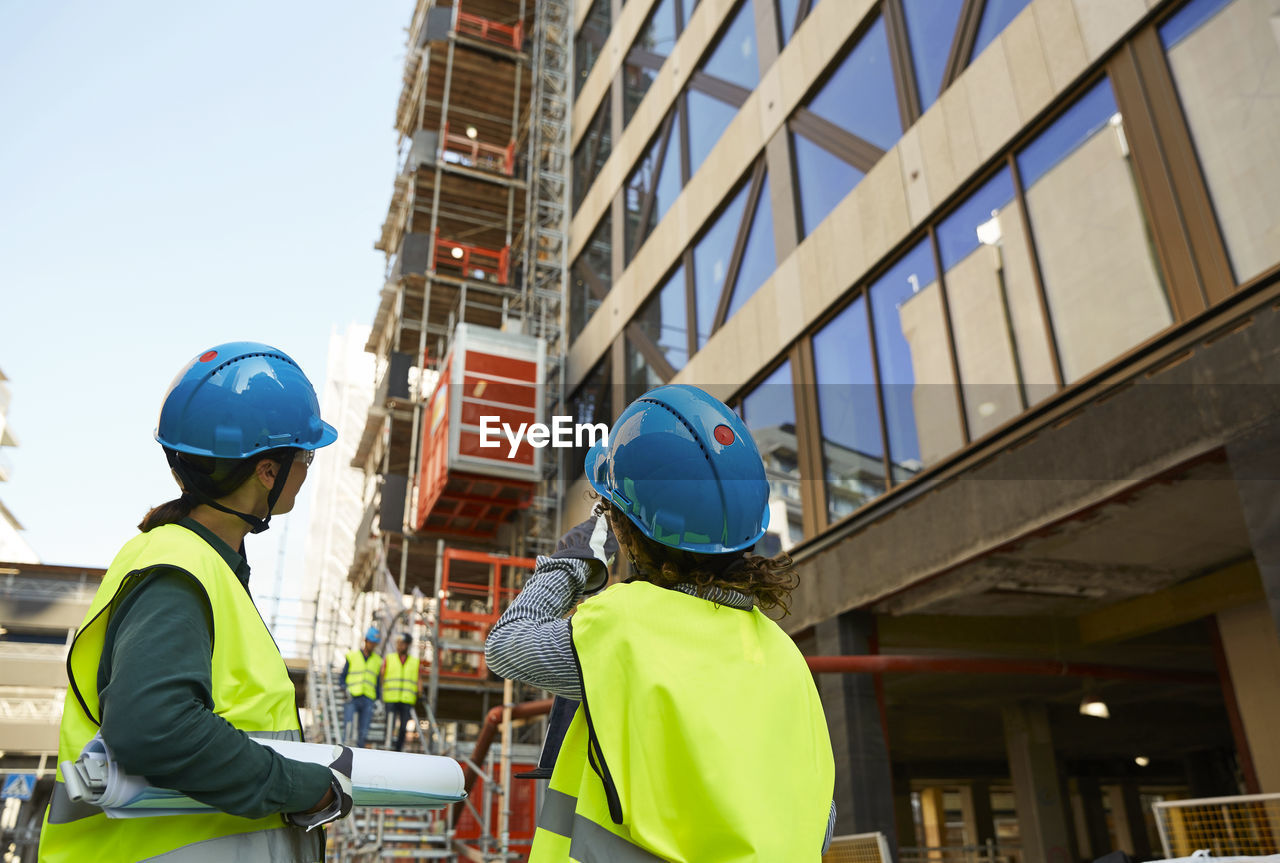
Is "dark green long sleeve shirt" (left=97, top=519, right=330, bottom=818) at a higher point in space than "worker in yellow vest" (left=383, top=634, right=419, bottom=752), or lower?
lower

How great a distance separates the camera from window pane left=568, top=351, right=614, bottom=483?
70.7ft

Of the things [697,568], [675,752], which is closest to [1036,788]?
[697,568]

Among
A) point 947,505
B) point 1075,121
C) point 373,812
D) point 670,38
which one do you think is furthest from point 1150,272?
point 670,38

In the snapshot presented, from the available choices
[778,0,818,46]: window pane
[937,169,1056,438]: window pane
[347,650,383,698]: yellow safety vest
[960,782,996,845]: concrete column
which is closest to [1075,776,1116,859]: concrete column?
[960,782,996,845]: concrete column

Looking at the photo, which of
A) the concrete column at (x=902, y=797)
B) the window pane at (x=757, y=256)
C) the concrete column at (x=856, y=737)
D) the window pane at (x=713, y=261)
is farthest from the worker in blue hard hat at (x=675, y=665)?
the concrete column at (x=902, y=797)

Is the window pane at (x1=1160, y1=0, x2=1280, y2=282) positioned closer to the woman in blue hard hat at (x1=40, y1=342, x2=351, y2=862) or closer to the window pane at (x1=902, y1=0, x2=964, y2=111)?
the window pane at (x1=902, y1=0, x2=964, y2=111)

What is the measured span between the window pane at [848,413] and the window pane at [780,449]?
675 mm

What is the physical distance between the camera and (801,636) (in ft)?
42.3

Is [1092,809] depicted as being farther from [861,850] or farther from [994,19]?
[994,19]

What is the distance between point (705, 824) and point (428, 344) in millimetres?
34899

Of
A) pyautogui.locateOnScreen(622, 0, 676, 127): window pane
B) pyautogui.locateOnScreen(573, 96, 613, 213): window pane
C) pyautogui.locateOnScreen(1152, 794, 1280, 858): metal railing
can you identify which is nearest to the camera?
pyautogui.locateOnScreen(1152, 794, 1280, 858): metal railing

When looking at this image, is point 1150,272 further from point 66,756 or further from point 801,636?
point 66,756

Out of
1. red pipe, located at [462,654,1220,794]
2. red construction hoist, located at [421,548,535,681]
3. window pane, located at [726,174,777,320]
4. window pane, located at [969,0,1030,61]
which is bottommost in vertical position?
red pipe, located at [462,654,1220,794]

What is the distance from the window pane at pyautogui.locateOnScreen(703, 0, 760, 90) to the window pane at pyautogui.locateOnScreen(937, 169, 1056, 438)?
22.4 ft
